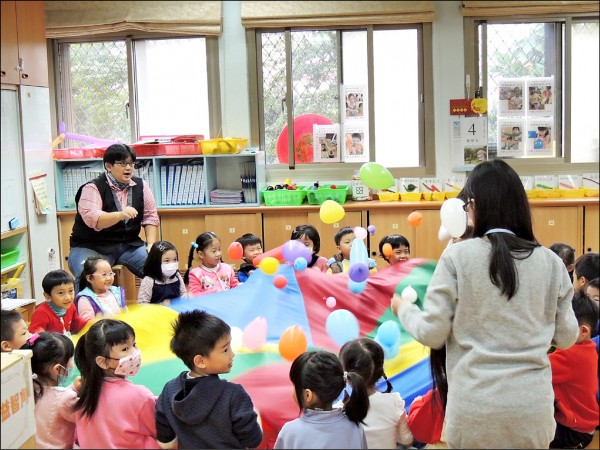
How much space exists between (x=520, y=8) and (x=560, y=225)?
1465 millimetres

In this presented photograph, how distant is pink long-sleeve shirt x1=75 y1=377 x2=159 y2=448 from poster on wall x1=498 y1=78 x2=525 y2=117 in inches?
148

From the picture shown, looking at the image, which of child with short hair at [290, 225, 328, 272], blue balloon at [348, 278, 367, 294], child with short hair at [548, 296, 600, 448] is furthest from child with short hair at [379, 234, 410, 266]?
child with short hair at [548, 296, 600, 448]

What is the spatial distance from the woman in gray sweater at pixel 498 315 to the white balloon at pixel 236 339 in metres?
1.25

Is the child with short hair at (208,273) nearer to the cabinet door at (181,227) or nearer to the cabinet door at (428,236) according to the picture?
the cabinet door at (181,227)

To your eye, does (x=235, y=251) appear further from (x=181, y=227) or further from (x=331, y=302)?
(x=181, y=227)

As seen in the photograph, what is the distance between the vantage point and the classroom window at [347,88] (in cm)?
506

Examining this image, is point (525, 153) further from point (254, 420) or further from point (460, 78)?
point (254, 420)

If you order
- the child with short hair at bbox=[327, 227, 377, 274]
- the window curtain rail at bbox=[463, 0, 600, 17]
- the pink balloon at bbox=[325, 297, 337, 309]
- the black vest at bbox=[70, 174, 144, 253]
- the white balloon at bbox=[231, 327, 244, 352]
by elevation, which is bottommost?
the white balloon at bbox=[231, 327, 244, 352]

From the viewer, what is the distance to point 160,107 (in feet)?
16.8

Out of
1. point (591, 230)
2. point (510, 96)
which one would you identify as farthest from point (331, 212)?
point (510, 96)

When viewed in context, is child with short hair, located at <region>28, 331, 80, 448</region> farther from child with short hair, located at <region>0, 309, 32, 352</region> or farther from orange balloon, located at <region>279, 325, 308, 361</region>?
orange balloon, located at <region>279, 325, 308, 361</region>

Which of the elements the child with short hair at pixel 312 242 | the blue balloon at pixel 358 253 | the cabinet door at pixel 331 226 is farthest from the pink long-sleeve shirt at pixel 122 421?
the cabinet door at pixel 331 226

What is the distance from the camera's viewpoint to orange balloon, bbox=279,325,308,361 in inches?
100

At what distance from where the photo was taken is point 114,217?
358 cm
